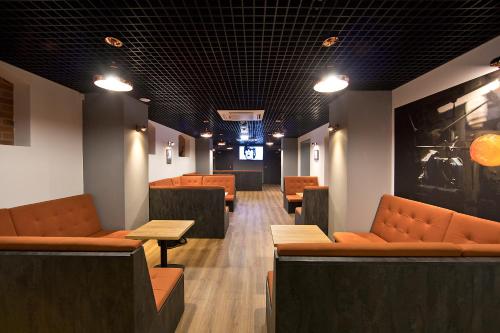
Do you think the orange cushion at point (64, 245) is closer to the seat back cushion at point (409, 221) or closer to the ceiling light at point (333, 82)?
the ceiling light at point (333, 82)

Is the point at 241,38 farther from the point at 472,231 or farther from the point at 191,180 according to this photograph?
the point at 191,180

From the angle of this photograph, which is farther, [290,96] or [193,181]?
[193,181]

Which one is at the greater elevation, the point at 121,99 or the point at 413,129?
the point at 121,99

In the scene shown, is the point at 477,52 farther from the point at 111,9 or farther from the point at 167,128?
the point at 167,128

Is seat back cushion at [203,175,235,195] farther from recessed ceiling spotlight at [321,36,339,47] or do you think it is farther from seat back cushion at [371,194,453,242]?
recessed ceiling spotlight at [321,36,339,47]

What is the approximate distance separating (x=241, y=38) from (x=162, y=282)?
91.5 inches

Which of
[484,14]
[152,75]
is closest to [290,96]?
[152,75]

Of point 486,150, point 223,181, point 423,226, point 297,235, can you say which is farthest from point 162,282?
point 223,181

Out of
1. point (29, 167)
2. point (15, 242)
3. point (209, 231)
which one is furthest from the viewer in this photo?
point (209, 231)

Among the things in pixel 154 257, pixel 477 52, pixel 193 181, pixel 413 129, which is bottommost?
pixel 154 257

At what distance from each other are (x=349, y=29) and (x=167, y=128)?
21.4 ft

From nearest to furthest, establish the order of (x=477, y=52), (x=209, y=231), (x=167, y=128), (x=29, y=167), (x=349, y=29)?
1. (x=349, y=29)
2. (x=477, y=52)
3. (x=29, y=167)
4. (x=209, y=231)
5. (x=167, y=128)

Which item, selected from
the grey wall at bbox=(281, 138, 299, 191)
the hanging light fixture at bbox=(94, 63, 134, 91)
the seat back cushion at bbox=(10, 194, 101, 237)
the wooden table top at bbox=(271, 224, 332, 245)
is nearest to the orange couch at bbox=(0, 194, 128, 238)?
the seat back cushion at bbox=(10, 194, 101, 237)

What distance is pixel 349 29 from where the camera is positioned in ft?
6.34
